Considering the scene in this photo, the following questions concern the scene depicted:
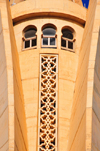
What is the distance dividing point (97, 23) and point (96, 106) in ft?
9.40

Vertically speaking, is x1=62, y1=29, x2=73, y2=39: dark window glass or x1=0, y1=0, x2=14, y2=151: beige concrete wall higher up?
x1=62, y1=29, x2=73, y2=39: dark window glass

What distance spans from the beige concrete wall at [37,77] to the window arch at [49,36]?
6.8 inches

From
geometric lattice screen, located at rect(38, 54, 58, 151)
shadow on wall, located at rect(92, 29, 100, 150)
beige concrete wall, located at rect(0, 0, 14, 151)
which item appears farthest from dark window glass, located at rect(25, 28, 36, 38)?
shadow on wall, located at rect(92, 29, 100, 150)

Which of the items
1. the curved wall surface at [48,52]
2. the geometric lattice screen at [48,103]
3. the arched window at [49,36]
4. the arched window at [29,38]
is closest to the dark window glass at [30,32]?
the arched window at [29,38]

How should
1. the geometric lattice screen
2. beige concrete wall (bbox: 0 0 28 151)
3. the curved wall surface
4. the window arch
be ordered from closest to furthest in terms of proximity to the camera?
1. beige concrete wall (bbox: 0 0 28 151)
2. the geometric lattice screen
3. the curved wall surface
4. the window arch

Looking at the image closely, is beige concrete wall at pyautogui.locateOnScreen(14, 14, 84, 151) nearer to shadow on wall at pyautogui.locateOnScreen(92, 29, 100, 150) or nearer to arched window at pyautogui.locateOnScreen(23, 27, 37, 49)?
arched window at pyautogui.locateOnScreen(23, 27, 37, 49)

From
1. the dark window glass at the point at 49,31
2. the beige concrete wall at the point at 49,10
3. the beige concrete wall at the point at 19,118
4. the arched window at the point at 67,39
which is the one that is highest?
the beige concrete wall at the point at 49,10

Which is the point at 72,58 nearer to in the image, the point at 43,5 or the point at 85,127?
the point at 43,5

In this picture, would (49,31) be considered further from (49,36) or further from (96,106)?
(96,106)

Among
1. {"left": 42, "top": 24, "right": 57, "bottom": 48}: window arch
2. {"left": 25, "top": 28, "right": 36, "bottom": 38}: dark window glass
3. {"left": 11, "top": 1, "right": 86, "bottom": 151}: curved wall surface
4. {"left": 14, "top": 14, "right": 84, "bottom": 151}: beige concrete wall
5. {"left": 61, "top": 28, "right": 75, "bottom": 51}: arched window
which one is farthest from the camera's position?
{"left": 25, "top": 28, "right": 36, "bottom": 38}: dark window glass

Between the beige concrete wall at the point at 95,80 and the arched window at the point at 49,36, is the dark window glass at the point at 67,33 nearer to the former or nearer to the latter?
the arched window at the point at 49,36

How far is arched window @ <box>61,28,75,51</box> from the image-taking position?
60.4 ft

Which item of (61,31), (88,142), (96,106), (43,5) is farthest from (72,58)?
(88,142)

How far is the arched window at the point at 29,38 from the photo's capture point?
60.5ft
